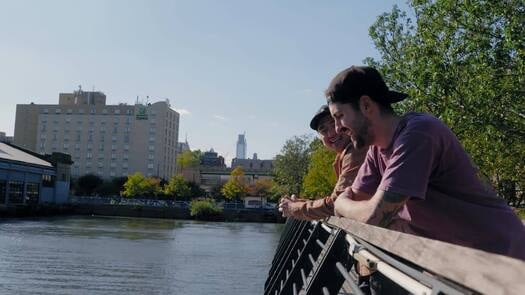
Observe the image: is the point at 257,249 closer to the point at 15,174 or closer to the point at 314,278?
the point at 314,278

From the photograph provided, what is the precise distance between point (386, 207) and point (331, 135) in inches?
68.3

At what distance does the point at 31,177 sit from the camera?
7262 centimetres

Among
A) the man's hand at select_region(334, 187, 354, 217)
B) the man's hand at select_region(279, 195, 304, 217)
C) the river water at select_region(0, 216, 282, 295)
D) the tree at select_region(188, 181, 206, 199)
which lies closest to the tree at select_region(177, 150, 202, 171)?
the tree at select_region(188, 181, 206, 199)

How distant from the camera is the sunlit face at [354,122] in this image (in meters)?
2.49

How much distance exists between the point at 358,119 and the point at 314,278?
72cm

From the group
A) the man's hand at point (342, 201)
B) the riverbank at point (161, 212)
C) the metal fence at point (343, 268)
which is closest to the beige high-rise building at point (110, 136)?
the riverbank at point (161, 212)

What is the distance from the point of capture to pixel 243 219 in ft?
260

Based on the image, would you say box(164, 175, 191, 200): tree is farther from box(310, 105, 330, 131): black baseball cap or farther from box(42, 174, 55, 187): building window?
box(310, 105, 330, 131): black baseball cap

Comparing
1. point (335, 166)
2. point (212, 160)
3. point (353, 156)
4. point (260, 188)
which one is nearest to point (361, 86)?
point (353, 156)

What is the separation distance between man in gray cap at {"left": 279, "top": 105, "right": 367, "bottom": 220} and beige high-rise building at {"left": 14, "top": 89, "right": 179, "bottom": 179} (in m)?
133

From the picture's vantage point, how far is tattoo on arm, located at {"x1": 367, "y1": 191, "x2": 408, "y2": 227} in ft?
7.33

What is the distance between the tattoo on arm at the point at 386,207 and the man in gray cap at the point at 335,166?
3.32 ft

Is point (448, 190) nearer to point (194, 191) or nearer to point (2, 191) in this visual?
point (2, 191)

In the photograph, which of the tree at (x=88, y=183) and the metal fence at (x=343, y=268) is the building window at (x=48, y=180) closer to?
the tree at (x=88, y=183)
